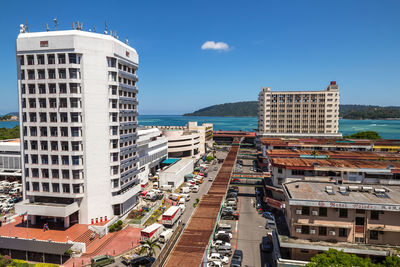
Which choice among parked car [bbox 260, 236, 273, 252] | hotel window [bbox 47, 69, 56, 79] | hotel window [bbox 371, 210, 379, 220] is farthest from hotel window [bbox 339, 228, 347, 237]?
hotel window [bbox 47, 69, 56, 79]

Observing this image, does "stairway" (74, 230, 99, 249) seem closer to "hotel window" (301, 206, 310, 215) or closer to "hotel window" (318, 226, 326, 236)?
"hotel window" (301, 206, 310, 215)

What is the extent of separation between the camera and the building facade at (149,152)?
8112cm

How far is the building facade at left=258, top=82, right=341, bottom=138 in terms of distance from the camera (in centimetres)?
14475

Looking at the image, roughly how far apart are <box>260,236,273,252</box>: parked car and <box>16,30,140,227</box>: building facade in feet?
101

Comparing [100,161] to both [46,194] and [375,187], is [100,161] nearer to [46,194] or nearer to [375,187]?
[46,194]

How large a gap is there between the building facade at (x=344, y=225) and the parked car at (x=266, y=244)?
9608mm

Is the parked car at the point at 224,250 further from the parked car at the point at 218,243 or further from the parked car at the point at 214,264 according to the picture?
the parked car at the point at 214,264

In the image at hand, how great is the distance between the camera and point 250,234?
51281mm

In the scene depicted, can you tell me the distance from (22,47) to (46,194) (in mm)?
28682

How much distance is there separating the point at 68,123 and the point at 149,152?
132 feet

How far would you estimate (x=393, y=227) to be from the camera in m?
33.8

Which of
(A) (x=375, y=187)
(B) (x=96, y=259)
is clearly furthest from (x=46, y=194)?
(A) (x=375, y=187)

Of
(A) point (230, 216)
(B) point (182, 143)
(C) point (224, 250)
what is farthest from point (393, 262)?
(B) point (182, 143)

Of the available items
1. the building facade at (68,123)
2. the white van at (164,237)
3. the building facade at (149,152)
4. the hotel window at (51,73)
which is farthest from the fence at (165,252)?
the building facade at (149,152)
